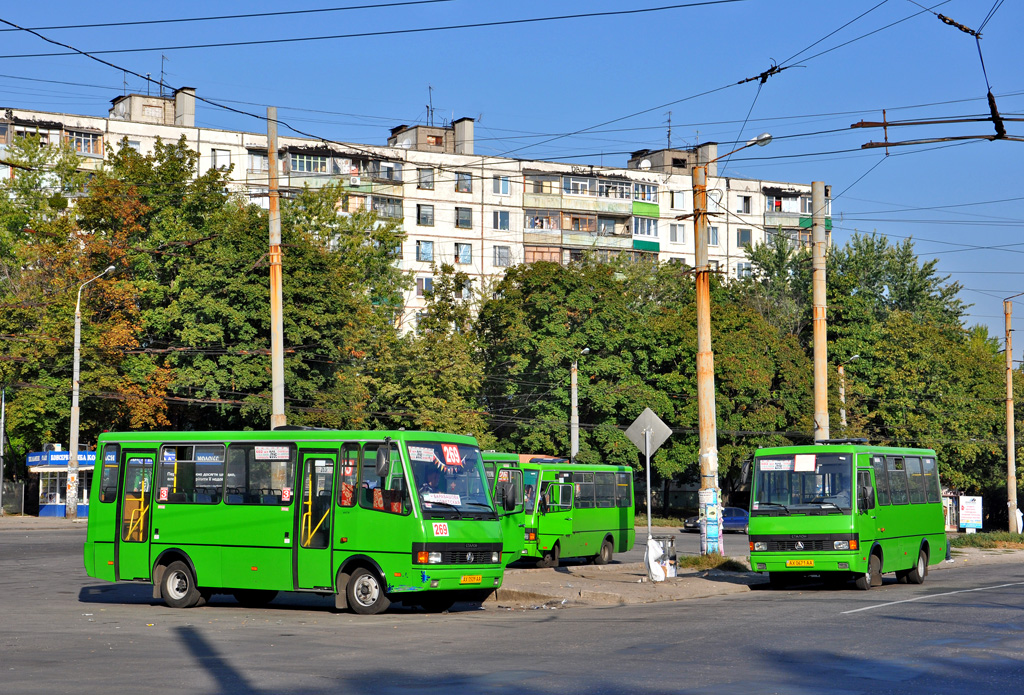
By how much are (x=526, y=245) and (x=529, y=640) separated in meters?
70.4

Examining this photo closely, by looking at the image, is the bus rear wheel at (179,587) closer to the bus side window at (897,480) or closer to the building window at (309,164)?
the bus side window at (897,480)

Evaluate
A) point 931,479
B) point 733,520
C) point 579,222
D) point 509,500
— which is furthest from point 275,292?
point 579,222

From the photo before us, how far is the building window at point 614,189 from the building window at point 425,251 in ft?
44.4

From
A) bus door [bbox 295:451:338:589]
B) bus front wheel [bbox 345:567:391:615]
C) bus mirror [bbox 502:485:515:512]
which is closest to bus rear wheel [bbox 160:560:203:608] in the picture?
bus door [bbox 295:451:338:589]

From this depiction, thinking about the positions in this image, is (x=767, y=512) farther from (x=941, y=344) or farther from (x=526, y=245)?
(x=526, y=245)

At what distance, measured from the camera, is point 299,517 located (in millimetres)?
17312

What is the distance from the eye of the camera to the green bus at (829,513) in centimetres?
2098

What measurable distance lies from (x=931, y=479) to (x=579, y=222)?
61.0 meters

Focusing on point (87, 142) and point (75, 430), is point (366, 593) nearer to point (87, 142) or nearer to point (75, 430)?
point (75, 430)

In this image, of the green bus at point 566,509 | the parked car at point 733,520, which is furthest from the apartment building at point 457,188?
the green bus at point 566,509

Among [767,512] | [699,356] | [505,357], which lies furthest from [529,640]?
[505,357]

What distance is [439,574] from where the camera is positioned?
54.2 feet

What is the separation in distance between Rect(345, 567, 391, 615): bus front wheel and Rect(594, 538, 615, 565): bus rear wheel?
540 inches

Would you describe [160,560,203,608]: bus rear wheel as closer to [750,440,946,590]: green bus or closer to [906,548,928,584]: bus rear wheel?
[750,440,946,590]: green bus
